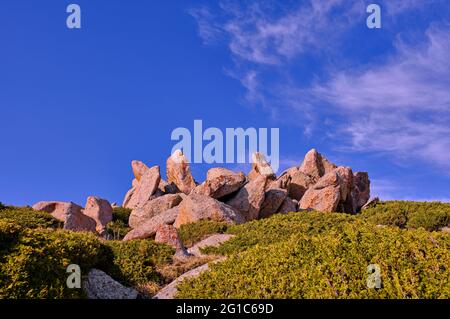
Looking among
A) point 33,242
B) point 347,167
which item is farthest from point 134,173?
point 33,242

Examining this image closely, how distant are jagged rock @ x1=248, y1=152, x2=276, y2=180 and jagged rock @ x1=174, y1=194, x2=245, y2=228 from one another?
1576 centimetres

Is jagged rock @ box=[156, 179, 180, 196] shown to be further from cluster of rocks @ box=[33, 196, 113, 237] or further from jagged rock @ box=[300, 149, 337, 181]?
jagged rock @ box=[300, 149, 337, 181]

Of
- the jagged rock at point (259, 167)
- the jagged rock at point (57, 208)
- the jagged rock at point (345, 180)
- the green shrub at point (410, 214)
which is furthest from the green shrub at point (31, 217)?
the jagged rock at point (345, 180)

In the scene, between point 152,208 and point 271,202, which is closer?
point 271,202

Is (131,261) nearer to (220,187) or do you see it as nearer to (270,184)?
(220,187)

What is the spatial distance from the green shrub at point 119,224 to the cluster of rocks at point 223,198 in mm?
569

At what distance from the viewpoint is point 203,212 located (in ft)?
93.1

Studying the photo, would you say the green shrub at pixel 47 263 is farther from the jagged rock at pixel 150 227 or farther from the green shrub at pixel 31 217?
the green shrub at pixel 31 217

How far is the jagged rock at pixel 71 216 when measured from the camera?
105 feet

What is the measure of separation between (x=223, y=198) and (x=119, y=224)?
759 centimetres

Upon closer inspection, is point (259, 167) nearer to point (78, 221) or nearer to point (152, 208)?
point (152, 208)

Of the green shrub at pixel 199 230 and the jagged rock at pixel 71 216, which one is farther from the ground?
the jagged rock at pixel 71 216

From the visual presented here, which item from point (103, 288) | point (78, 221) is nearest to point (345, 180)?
point (78, 221)
